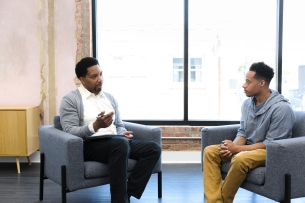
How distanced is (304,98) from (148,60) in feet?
6.88

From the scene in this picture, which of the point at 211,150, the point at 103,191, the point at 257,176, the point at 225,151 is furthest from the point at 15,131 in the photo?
the point at 257,176

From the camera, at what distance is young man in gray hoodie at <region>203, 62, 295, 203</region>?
2.76 metres

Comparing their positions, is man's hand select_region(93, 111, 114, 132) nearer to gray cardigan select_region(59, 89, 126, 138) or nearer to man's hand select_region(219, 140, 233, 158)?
gray cardigan select_region(59, 89, 126, 138)

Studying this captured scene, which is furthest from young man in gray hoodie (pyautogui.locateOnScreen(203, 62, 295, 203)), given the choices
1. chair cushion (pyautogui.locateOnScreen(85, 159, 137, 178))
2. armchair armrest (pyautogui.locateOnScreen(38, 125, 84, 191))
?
armchair armrest (pyautogui.locateOnScreen(38, 125, 84, 191))

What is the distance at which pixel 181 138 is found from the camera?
4703 millimetres

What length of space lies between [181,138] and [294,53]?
1.83 m

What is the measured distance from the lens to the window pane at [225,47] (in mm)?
4742

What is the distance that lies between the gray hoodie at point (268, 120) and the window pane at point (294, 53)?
73.7 inches

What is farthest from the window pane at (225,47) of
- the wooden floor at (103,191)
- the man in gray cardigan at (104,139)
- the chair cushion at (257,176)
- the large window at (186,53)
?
the chair cushion at (257,176)

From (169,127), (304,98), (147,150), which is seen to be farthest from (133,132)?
(304,98)

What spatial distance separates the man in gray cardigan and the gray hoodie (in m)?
0.80

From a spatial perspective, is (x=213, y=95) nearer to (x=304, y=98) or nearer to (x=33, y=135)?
(x=304, y=98)

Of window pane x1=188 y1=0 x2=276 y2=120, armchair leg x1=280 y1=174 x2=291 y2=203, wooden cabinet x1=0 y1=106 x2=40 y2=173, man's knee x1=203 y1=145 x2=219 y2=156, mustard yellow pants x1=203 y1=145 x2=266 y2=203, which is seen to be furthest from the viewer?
window pane x1=188 y1=0 x2=276 y2=120

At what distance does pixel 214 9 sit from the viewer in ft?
15.6
